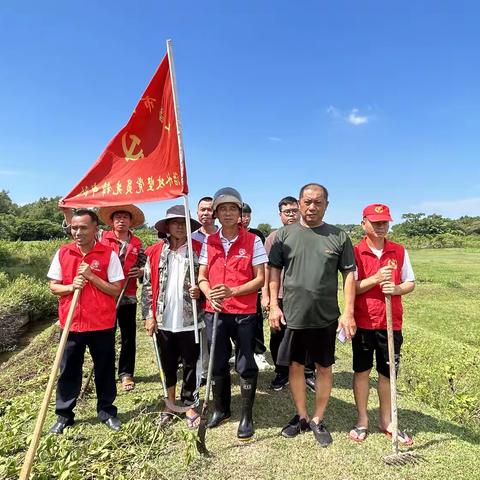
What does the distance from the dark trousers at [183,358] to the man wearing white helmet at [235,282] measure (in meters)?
0.26

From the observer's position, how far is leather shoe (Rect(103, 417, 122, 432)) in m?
3.88

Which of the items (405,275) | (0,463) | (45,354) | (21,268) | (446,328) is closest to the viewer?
(0,463)

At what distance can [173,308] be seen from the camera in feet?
13.0

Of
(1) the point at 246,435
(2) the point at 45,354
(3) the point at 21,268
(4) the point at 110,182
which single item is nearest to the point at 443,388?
(1) the point at 246,435

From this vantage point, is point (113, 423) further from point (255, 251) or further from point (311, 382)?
point (311, 382)

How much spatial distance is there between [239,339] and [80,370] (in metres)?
1.73

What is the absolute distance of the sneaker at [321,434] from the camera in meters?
3.61

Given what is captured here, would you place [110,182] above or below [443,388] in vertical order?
above

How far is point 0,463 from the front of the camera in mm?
3080

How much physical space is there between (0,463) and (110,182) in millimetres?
2752

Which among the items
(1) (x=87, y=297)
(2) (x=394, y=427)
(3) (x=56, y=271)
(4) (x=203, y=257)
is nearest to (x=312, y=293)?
(4) (x=203, y=257)

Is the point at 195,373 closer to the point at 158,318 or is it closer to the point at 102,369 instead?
the point at 158,318

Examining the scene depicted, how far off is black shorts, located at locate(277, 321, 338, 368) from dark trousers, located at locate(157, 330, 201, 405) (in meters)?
0.97

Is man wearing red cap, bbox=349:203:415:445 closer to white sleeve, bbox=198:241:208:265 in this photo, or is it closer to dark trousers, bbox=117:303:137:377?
white sleeve, bbox=198:241:208:265
